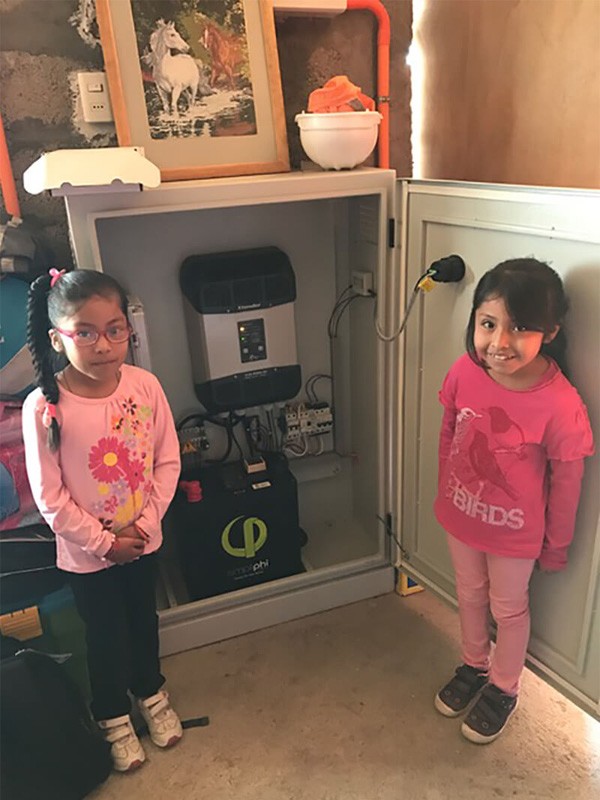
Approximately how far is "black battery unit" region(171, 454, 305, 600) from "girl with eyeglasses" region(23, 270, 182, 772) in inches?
11.9

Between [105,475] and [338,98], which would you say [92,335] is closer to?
[105,475]

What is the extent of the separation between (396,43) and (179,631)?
5.95 ft

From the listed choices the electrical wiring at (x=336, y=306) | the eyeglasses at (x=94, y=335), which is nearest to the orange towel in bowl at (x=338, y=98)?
the electrical wiring at (x=336, y=306)

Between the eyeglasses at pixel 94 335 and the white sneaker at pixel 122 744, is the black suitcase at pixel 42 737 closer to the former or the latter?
the white sneaker at pixel 122 744

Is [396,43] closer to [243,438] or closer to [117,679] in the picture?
[243,438]

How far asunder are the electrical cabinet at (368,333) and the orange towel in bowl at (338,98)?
16cm

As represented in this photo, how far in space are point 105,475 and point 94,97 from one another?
95 cm

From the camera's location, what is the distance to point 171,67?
5.44 ft

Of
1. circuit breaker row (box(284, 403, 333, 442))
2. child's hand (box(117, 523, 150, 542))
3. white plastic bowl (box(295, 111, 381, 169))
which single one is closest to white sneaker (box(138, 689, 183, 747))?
child's hand (box(117, 523, 150, 542))

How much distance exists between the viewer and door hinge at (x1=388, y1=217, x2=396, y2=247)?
1728 millimetres

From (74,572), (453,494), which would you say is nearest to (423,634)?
(453,494)

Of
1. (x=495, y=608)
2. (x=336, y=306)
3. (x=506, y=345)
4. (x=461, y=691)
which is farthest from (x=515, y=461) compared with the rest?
(x=336, y=306)

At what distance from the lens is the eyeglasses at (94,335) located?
4.32 ft

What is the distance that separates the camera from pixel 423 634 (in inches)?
76.0
